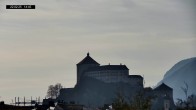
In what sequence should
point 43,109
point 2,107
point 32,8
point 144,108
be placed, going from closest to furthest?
point 32,8, point 144,108, point 43,109, point 2,107

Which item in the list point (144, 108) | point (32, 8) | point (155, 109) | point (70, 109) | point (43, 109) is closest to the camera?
point (32, 8)

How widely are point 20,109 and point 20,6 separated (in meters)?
31.9

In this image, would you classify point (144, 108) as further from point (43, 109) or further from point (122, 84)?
point (122, 84)

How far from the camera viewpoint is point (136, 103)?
3288 cm

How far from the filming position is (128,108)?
32438 mm

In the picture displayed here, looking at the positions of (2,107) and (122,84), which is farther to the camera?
(122,84)

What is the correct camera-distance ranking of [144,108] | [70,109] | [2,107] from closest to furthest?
1. [144,108]
2. [2,107]
3. [70,109]

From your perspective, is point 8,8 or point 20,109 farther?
point 20,109

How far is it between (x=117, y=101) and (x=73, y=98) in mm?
164101

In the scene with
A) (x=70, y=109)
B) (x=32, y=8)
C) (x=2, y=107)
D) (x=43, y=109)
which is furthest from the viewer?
(x=70, y=109)

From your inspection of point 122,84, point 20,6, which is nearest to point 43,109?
point 20,6

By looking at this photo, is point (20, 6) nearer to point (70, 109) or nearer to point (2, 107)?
point (2, 107)

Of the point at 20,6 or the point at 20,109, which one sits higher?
the point at 20,6

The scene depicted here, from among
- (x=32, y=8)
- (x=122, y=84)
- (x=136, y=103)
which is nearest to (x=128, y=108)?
(x=136, y=103)
